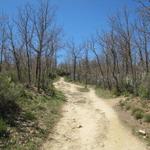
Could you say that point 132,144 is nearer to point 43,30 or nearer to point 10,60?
point 43,30

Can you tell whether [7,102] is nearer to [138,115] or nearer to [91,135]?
[91,135]

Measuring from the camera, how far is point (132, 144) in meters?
9.29

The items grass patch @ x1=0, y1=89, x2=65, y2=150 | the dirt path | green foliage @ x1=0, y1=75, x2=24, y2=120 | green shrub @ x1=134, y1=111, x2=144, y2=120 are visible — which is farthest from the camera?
green shrub @ x1=134, y1=111, x2=144, y2=120

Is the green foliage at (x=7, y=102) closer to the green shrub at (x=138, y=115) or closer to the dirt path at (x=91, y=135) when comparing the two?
the dirt path at (x=91, y=135)

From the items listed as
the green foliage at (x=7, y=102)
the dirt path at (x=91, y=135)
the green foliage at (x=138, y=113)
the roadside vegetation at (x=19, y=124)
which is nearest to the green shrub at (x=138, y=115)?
the green foliage at (x=138, y=113)

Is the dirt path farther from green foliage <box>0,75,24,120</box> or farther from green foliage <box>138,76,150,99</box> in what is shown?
green foliage <box>138,76,150,99</box>

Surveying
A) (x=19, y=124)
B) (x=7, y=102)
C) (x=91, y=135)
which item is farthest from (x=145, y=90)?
(x=19, y=124)

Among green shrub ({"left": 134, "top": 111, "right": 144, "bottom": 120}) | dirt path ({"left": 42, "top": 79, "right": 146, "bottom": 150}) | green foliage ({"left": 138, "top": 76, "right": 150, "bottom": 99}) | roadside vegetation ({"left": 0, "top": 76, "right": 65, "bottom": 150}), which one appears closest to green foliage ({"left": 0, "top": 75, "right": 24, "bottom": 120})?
roadside vegetation ({"left": 0, "top": 76, "right": 65, "bottom": 150})

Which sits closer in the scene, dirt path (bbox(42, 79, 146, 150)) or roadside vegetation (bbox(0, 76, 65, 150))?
roadside vegetation (bbox(0, 76, 65, 150))

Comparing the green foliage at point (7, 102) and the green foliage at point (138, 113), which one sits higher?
the green foliage at point (7, 102)

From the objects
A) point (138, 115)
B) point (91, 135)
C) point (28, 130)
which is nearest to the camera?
point (28, 130)

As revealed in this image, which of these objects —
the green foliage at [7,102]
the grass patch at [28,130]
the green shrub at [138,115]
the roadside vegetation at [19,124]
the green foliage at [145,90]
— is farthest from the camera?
the green foliage at [145,90]

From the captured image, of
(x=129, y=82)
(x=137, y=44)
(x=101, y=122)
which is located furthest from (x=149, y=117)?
(x=137, y=44)

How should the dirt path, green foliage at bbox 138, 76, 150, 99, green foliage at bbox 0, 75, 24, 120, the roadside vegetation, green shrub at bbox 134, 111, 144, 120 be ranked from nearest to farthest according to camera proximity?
1. the roadside vegetation
2. the dirt path
3. green foliage at bbox 0, 75, 24, 120
4. green shrub at bbox 134, 111, 144, 120
5. green foliage at bbox 138, 76, 150, 99
